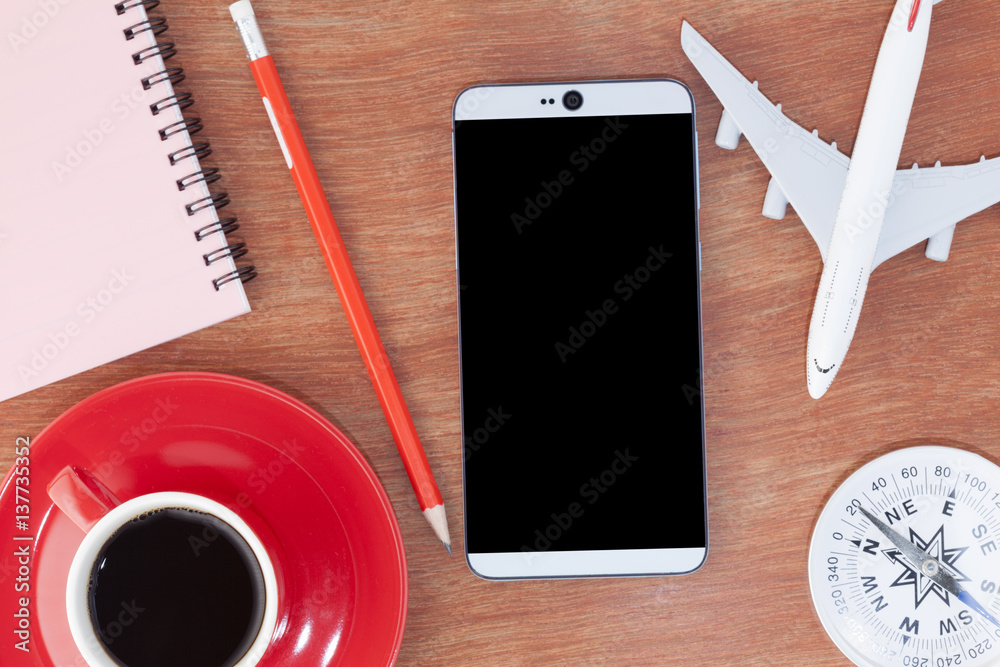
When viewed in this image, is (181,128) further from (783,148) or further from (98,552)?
(783,148)

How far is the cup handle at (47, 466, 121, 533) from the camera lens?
1.66 ft

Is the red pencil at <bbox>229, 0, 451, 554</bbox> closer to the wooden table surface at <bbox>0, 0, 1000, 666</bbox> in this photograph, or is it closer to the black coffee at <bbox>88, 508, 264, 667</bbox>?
the wooden table surface at <bbox>0, 0, 1000, 666</bbox>

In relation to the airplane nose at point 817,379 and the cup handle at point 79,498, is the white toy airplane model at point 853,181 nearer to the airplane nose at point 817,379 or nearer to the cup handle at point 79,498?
the airplane nose at point 817,379

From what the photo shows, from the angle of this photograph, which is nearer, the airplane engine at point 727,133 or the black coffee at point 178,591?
the black coffee at point 178,591

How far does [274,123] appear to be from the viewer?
1.96 ft

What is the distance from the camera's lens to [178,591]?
0.52m

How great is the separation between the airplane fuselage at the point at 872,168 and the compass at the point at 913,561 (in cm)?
15

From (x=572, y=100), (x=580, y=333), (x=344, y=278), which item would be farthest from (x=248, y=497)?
(x=572, y=100)

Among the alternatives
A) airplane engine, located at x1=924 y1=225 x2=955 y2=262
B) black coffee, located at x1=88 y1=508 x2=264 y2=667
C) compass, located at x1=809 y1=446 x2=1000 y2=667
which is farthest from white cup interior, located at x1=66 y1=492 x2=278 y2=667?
airplane engine, located at x1=924 y1=225 x2=955 y2=262

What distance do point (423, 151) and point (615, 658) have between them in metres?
0.52

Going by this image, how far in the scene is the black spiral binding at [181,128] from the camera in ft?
1.93

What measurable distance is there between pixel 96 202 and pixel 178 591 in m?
0.34

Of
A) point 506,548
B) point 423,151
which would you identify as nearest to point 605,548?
point 506,548

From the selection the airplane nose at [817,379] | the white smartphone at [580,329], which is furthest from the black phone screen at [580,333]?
the airplane nose at [817,379]
